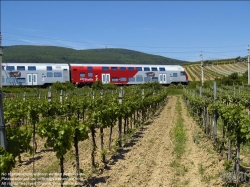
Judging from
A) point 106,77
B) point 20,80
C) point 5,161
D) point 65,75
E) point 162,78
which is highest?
point 65,75

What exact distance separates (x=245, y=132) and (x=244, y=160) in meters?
2.39

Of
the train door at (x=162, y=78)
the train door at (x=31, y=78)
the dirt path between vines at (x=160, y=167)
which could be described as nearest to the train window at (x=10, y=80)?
the train door at (x=31, y=78)

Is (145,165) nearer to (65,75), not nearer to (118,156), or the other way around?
(118,156)

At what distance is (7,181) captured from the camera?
482 centimetres

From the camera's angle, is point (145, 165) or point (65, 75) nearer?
point (145, 165)

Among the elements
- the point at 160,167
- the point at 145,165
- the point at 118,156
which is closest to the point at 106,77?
the point at 118,156

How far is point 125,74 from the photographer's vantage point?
40594 millimetres

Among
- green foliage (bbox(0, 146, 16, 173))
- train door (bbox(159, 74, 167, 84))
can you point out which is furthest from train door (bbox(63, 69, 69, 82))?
green foliage (bbox(0, 146, 16, 173))

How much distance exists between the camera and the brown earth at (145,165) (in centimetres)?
671

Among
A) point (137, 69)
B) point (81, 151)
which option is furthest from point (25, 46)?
point (81, 151)

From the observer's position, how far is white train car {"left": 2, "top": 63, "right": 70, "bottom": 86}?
3462 centimetres

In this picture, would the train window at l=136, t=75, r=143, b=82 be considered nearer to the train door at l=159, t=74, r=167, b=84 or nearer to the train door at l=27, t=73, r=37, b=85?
the train door at l=159, t=74, r=167, b=84

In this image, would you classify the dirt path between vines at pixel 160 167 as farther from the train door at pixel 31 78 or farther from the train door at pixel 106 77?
the train door at pixel 106 77

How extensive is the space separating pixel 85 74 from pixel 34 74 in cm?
599
